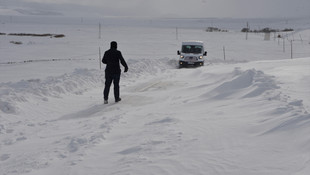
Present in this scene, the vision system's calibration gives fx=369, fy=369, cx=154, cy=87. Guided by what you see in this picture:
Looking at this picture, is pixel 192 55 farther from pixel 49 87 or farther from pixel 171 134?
pixel 171 134

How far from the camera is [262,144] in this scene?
532 centimetres

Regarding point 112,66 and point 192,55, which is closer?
point 112,66

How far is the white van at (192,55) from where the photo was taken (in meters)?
22.8

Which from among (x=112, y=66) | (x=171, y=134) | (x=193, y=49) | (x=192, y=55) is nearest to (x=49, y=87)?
(x=112, y=66)

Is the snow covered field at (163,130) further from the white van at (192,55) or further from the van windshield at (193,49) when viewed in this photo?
the van windshield at (193,49)

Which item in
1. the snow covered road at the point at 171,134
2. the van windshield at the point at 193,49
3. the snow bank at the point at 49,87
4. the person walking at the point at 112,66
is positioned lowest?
the snow covered road at the point at 171,134

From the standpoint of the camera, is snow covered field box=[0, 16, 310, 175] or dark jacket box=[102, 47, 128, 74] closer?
snow covered field box=[0, 16, 310, 175]

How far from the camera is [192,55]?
74.7ft

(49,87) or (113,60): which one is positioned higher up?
(113,60)

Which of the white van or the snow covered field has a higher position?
the white van

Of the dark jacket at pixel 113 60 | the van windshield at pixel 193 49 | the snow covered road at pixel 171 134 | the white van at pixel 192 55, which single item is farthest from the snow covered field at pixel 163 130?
the van windshield at pixel 193 49

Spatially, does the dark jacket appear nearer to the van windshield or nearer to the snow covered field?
the snow covered field

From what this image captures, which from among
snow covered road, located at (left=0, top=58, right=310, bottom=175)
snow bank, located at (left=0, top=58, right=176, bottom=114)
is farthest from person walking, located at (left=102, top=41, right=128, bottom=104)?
snow bank, located at (left=0, top=58, right=176, bottom=114)

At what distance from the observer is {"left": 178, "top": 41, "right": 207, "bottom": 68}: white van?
22.8 meters
